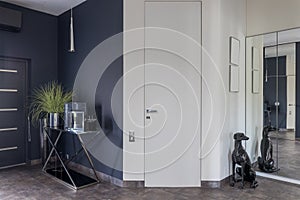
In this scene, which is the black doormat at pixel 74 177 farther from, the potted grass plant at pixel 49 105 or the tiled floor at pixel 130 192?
the potted grass plant at pixel 49 105

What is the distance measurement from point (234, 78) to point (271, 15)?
1183mm

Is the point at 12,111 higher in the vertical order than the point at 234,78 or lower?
lower

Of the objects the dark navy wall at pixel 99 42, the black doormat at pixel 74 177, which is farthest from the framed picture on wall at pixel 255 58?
the black doormat at pixel 74 177

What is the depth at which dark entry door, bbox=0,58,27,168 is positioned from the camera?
14.9ft

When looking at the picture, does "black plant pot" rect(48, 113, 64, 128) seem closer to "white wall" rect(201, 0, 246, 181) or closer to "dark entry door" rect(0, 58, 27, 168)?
"dark entry door" rect(0, 58, 27, 168)

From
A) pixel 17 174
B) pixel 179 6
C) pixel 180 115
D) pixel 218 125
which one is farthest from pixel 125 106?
pixel 17 174

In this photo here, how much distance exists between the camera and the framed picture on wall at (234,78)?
3.92 m

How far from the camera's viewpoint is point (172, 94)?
3.66 meters

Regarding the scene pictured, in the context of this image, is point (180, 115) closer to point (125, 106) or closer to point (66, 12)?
point (125, 106)

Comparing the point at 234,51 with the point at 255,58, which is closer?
the point at 234,51

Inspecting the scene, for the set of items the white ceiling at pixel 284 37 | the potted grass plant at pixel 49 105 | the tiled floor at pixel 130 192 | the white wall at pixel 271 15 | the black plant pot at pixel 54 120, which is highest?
the white wall at pixel 271 15

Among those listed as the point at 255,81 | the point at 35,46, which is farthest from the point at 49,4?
the point at 255,81

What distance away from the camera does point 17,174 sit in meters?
4.24

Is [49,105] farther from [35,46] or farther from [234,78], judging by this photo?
[234,78]
